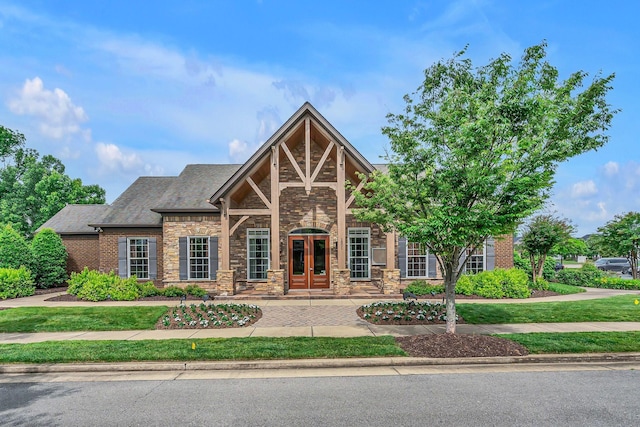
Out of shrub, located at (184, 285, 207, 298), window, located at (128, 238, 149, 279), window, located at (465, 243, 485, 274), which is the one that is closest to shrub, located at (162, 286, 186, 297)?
shrub, located at (184, 285, 207, 298)

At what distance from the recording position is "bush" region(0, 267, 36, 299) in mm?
15742

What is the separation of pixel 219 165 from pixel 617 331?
19.6m

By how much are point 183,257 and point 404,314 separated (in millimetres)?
11074

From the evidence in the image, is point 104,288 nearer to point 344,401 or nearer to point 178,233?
point 178,233

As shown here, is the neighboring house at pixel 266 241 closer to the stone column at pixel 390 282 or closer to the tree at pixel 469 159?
the stone column at pixel 390 282

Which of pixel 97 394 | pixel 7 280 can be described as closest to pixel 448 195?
pixel 97 394

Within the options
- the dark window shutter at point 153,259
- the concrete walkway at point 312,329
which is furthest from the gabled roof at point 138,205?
the concrete walkway at point 312,329

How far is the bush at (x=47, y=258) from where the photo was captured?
1844 centimetres

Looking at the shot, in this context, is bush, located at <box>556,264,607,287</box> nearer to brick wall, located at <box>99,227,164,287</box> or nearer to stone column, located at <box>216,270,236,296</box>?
stone column, located at <box>216,270,236,296</box>

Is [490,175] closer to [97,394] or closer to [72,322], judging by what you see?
[97,394]

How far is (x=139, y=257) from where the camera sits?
1795cm

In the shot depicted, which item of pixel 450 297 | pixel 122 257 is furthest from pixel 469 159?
pixel 122 257

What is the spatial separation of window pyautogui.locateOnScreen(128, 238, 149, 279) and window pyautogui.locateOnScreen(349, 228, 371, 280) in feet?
33.6

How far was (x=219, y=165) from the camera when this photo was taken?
21688mm
